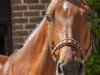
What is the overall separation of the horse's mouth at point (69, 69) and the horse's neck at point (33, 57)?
11.4 inches

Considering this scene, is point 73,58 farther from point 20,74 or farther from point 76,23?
point 20,74

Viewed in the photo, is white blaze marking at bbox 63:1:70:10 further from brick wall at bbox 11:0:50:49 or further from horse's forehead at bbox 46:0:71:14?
brick wall at bbox 11:0:50:49

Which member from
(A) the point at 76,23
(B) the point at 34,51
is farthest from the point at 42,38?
(A) the point at 76,23

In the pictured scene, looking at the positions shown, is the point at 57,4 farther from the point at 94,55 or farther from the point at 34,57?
the point at 94,55

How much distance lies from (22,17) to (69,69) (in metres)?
3.63

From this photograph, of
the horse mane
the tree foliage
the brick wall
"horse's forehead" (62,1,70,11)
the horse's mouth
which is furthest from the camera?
the brick wall

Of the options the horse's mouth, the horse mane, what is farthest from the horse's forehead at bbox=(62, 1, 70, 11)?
the horse's mouth

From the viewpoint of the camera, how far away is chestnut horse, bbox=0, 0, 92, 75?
2.99 meters

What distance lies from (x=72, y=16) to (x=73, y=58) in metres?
0.30

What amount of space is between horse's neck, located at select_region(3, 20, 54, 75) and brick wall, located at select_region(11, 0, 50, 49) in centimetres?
297

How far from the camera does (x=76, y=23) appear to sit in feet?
10.2

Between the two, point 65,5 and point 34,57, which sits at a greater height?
point 65,5

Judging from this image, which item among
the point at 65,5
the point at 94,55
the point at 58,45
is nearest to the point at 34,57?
the point at 58,45

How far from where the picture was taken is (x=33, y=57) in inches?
133
